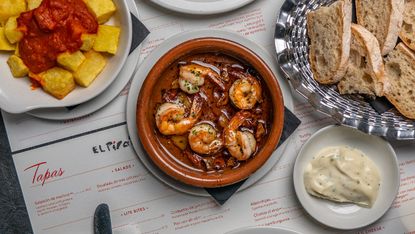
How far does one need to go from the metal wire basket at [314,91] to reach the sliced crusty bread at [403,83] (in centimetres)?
3

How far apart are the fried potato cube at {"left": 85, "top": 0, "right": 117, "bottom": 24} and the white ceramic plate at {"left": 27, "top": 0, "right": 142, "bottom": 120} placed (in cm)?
7

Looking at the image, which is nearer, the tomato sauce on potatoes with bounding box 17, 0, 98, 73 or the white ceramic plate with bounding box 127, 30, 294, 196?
the tomato sauce on potatoes with bounding box 17, 0, 98, 73

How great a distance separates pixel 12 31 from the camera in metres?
1.45

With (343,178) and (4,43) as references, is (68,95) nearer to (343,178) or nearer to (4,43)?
(4,43)

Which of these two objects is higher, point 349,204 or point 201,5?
point 201,5

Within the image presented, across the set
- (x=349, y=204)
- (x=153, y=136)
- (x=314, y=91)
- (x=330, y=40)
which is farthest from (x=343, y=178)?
(x=153, y=136)

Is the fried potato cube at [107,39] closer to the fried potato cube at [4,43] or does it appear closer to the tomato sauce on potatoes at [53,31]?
the tomato sauce on potatoes at [53,31]

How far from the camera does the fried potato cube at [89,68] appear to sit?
147 centimetres

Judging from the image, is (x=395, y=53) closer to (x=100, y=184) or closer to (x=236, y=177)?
(x=236, y=177)

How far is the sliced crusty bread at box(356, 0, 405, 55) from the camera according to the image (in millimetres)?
1500

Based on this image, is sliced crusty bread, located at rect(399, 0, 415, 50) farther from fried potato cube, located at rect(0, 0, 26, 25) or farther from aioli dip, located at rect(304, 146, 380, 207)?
fried potato cube, located at rect(0, 0, 26, 25)

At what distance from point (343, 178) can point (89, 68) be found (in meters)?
0.79

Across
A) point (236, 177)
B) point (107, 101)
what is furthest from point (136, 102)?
point (236, 177)

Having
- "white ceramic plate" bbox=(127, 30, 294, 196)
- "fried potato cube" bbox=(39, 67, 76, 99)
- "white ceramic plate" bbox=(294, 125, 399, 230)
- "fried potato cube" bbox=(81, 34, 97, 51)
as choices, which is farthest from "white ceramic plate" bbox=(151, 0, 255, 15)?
"white ceramic plate" bbox=(294, 125, 399, 230)
